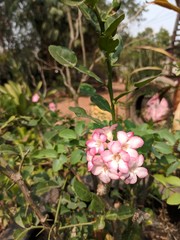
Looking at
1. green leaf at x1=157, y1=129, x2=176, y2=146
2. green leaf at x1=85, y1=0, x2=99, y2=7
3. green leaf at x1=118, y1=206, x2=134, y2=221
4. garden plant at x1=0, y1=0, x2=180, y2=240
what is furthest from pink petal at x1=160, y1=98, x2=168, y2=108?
green leaf at x1=85, y1=0, x2=99, y2=7

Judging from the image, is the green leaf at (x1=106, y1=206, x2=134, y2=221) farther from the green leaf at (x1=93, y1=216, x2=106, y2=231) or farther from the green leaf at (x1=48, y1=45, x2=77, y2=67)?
the green leaf at (x1=48, y1=45, x2=77, y2=67)

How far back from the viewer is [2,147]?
820mm

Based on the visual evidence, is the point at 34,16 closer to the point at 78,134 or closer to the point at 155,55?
the point at 155,55

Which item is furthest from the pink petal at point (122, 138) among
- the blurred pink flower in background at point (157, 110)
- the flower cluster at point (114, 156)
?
the blurred pink flower in background at point (157, 110)

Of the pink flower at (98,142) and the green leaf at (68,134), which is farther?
the green leaf at (68,134)

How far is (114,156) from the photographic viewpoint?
0.64m

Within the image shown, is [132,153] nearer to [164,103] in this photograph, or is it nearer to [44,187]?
[44,187]

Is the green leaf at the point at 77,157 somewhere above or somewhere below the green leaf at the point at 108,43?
below

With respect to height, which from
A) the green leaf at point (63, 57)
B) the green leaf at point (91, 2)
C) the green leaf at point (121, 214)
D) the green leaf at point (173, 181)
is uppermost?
the green leaf at point (91, 2)

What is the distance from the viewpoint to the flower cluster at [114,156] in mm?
640

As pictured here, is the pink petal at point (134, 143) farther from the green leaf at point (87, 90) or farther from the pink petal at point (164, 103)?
the pink petal at point (164, 103)

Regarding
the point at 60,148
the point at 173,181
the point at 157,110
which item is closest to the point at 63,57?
the point at 60,148

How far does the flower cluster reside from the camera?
2.10 feet

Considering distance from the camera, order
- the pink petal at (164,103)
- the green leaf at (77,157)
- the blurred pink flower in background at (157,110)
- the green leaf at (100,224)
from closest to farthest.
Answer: the green leaf at (100,224) < the green leaf at (77,157) < the blurred pink flower in background at (157,110) < the pink petal at (164,103)
